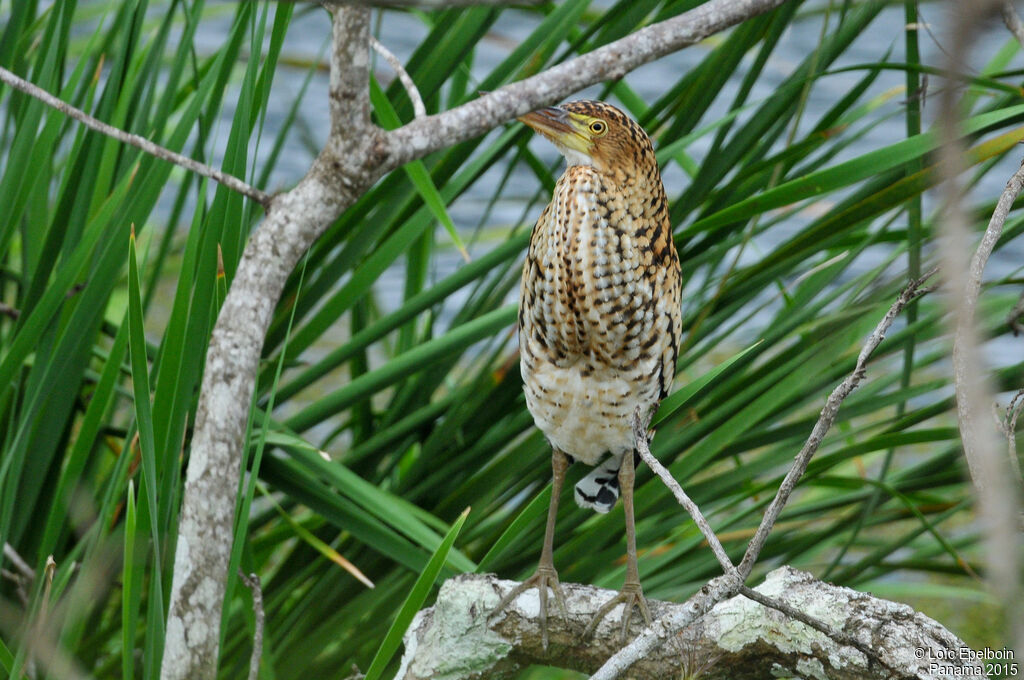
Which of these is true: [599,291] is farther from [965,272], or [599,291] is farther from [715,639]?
[965,272]

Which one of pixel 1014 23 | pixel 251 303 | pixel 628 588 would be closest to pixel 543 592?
pixel 628 588

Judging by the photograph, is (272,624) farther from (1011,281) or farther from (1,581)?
(1011,281)

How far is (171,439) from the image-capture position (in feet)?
4.14

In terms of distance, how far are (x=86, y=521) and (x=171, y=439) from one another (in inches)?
31.5

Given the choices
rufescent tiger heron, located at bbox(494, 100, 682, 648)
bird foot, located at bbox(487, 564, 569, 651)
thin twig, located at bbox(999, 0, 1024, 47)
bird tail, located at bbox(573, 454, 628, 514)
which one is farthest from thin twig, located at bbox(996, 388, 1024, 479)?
bird tail, located at bbox(573, 454, 628, 514)

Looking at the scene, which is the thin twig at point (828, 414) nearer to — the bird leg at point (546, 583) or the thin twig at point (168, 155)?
the bird leg at point (546, 583)

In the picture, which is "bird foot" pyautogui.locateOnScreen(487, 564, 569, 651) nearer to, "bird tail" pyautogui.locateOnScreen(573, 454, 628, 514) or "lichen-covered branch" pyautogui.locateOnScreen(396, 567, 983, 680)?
"lichen-covered branch" pyautogui.locateOnScreen(396, 567, 983, 680)

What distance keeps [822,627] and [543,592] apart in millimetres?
431

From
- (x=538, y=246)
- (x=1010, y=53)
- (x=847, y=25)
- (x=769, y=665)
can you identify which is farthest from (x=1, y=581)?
(x=1010, y=53)

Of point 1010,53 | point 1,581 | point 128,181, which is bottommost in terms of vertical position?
point 1,581

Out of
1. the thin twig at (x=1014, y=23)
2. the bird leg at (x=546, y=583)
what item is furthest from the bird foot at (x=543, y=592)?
the thin twig at (x=1014, y=23)

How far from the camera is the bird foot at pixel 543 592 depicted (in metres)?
1.33

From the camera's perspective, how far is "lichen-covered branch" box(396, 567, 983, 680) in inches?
43.2

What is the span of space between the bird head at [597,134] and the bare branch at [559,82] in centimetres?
29
